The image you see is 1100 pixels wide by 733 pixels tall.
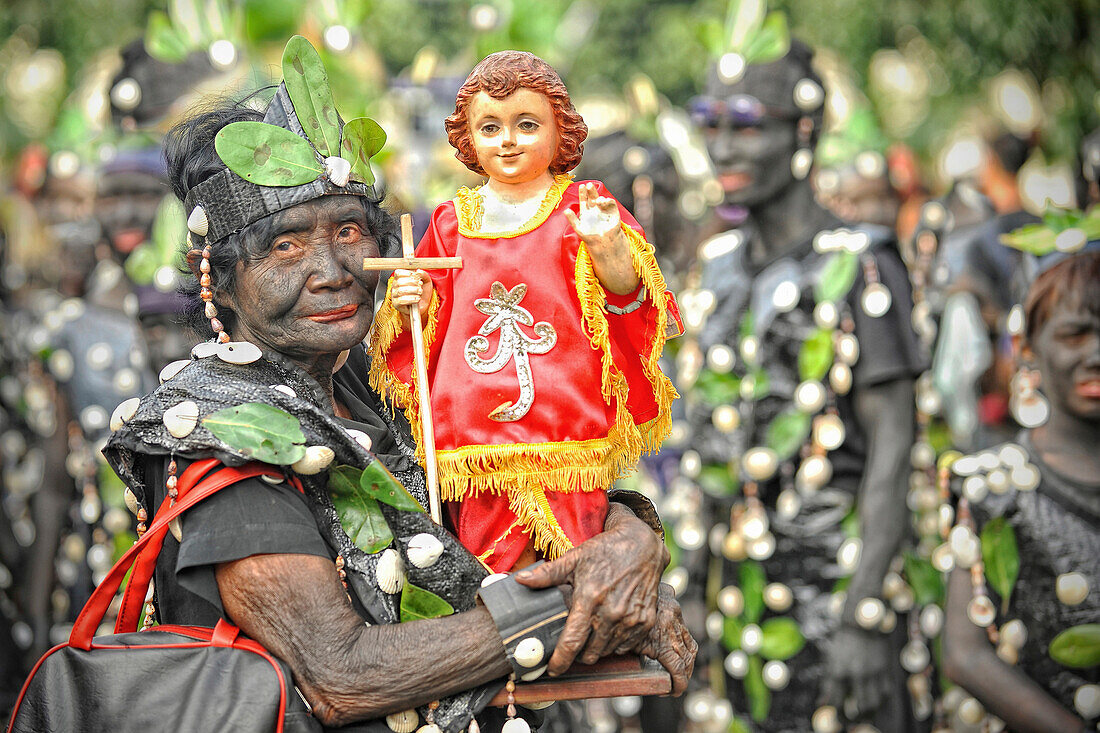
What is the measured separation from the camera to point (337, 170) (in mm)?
2908

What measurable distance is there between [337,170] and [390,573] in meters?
0.95

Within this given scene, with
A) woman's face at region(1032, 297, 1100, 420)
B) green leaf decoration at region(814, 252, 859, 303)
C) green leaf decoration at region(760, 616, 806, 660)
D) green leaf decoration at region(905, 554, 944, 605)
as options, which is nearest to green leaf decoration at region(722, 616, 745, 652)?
green leaf decoration at region(760, 616, 806, 660)

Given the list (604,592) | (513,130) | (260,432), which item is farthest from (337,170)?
(604,592)

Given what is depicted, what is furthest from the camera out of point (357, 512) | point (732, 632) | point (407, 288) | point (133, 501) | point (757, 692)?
point (732, 632)

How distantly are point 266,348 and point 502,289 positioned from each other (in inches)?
23.1

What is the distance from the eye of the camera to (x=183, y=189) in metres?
3.06

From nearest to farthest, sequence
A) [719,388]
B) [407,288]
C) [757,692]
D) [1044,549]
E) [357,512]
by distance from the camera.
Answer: [357,512] < [407,288] < [1044,549] < [757,692] < [719,388]

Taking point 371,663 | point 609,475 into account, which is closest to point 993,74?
point 609,475

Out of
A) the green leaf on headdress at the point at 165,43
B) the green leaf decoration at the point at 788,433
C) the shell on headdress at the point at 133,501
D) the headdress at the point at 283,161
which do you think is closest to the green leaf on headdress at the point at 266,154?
the headdress at the point at 283,161

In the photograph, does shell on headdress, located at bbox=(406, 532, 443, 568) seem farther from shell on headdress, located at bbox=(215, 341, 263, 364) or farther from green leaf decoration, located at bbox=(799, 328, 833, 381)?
green leaf decoration, located at bbox=(799, 328, 833, 381)

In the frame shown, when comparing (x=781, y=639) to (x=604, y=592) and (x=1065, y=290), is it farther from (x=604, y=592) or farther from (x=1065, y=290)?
(x=604, y=592)

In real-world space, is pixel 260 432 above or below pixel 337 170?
below

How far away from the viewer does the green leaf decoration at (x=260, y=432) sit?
8.68 feet

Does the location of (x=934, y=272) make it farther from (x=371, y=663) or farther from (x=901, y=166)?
(x=371, y=663)
